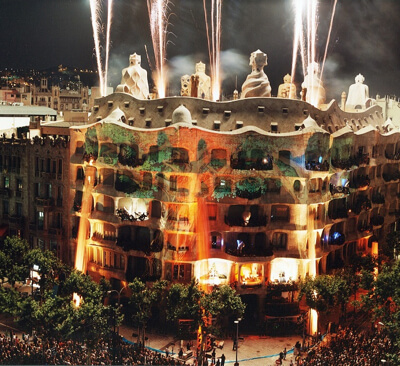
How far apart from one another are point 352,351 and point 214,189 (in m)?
20.5

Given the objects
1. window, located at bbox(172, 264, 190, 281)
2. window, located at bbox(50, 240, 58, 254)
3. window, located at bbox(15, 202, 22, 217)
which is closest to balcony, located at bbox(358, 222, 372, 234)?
window, located at bbox(172, 264, 190, 281)

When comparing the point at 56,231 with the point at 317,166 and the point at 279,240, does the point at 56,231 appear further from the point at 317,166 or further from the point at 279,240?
the point at 317,166

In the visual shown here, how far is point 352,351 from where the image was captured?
186 ft

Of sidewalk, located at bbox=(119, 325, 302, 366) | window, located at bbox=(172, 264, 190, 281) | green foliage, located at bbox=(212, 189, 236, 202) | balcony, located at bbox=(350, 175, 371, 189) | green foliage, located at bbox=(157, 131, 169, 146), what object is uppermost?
green foliage, located at bbox=(157, 131, 169, 146)

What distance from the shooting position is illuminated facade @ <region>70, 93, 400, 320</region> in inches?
2574

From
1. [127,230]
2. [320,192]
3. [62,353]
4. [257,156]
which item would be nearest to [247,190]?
[257,156]

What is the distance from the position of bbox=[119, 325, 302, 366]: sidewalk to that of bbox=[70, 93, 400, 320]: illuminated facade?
162 inches

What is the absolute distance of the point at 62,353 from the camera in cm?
5509

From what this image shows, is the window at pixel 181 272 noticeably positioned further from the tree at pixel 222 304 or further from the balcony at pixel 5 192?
the balcony at pixel 5 192

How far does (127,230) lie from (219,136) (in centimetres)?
1484

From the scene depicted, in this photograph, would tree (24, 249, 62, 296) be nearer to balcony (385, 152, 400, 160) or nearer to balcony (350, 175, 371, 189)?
balcony (350, 175, 371, 189)

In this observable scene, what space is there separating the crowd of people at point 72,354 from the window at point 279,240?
55.9ft

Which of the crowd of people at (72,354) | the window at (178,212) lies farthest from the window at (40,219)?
the crowd of people at (72,354)

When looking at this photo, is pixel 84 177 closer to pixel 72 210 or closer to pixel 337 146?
pixel 72 210
